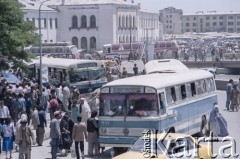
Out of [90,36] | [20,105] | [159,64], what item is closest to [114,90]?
[20,105]

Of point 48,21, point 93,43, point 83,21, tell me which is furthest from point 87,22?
point 48,21

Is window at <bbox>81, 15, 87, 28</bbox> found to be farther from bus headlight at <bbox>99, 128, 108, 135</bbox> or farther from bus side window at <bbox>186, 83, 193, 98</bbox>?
bus headlight at <bbox>99, 128, 108, 135</bbox>

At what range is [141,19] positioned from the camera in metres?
130

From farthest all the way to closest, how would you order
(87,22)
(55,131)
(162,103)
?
1. (87,22)
2. (162,103)
3. (55,131)

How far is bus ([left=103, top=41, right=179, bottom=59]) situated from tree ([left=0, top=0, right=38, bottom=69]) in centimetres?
5813

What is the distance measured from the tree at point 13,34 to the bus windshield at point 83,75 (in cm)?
734

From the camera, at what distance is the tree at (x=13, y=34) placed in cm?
2884

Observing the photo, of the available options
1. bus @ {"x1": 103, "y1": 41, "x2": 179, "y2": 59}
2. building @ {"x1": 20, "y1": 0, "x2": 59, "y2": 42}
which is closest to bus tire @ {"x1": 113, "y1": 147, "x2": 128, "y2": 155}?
bus @ {"x1": 103, "y1": 41, "x2": 179, "y2": 59}

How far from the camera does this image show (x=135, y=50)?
9194 centimetres

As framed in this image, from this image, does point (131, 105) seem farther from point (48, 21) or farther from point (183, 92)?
point (48, 21)

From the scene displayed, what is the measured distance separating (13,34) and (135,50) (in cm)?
6321

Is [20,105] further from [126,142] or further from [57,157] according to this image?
[126,142]

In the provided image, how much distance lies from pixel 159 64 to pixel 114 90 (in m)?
11.9

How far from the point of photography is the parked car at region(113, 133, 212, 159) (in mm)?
16531
